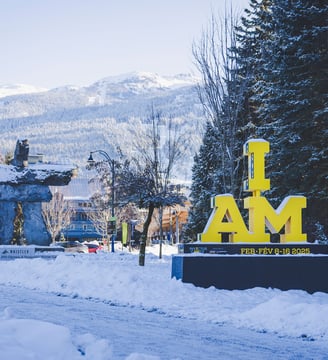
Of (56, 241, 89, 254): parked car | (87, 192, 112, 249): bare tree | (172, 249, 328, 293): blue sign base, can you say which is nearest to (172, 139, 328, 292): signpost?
(172, 249, 328, 293): blue sign base

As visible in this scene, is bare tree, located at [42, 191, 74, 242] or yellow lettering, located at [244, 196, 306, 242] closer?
yellow lettering, located at [244, 196, 306, 242]

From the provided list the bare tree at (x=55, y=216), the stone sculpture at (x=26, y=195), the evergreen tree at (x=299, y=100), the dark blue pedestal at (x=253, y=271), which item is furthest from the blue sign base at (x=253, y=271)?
the bare tree at (x=55, y=216)

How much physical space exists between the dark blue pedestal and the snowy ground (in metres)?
0.52

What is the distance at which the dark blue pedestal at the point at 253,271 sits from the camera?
17.7 m

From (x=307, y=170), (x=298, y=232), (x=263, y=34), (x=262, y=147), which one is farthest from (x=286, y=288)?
(x=263, y=34)

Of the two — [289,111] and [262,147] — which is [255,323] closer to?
[262,147]

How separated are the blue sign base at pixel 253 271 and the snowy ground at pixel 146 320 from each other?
1.70ft

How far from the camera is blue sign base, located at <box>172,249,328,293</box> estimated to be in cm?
1766

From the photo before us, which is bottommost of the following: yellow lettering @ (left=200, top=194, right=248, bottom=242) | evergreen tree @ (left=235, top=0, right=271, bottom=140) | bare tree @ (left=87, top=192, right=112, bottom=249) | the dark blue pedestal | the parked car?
the dark blue pedestal

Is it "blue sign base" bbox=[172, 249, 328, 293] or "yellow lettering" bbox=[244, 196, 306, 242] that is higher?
"yellow lettering" bbox=[244, 196, 306, 242]

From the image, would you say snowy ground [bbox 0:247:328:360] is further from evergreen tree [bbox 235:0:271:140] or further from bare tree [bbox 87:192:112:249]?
bare tree [bbox 87:192:112:249]

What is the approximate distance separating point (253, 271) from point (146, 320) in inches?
262

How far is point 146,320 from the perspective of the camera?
1216 cm

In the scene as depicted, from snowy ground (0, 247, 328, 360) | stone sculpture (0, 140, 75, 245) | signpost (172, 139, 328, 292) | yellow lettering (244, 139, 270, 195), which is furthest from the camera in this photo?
stone sculpture (0, 140, 75, 245)
